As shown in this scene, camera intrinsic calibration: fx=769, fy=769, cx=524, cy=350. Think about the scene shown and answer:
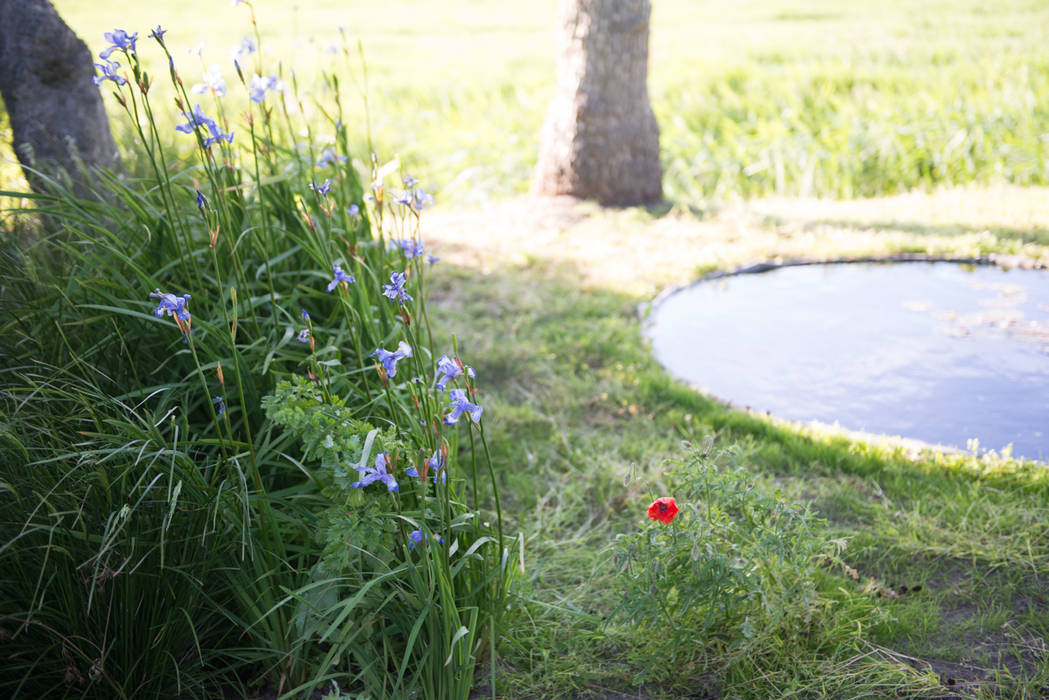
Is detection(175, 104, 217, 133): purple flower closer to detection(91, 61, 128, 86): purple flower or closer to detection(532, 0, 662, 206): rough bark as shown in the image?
detection(91, 61, 128, 86): purple flower

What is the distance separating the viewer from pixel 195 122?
190 centimetres

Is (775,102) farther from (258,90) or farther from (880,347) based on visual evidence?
(258,90)

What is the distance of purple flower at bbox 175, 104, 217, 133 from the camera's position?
188 centimetres

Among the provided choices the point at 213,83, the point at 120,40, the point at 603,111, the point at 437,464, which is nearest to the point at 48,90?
the point at 213,83

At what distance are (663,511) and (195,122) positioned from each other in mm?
1493

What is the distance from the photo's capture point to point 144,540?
170 centimetres

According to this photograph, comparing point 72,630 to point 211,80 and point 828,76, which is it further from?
point 828,76

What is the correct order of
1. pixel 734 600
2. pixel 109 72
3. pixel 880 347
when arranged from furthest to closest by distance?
pixel 880 347, pixel 734 600, pixel 109 72

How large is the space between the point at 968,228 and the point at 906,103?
9.42 ft

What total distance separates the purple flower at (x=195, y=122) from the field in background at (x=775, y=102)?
4.47 feet

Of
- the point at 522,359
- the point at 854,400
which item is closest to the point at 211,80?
the point at 522,359

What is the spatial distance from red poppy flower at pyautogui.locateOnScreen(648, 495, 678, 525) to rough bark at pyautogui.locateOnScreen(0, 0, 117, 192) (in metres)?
2.92

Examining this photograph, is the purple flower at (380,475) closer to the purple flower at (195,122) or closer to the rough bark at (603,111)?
the purple flower at (195,122)

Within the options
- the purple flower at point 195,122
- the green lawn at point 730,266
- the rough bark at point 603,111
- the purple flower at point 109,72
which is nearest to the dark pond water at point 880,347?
the green lawn at point 730,266
